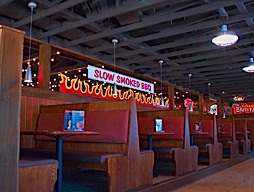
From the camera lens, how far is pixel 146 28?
6566mm

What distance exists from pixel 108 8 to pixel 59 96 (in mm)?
2041

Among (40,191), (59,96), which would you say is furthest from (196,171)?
(40,191)

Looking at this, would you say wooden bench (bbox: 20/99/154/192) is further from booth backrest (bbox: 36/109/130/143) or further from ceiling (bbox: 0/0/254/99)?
ceiling (bbox: 0/0/254/99)

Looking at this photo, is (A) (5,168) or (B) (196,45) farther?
(B) (196,45)

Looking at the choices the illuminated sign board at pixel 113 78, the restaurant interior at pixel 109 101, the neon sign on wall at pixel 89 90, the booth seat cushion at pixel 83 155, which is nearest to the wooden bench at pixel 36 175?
the restaurant interior at pixel 109 101

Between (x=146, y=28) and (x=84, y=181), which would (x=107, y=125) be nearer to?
(x=84, y=181)

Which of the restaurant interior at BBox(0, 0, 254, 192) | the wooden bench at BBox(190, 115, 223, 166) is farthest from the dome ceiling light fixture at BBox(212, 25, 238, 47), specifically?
the wooden bench at BBox(190, 115, 223, 166)

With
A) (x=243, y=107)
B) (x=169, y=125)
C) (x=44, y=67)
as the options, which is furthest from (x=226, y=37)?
(x=243, y=107)

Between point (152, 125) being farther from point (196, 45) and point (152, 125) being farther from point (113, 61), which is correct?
point (113, 61)

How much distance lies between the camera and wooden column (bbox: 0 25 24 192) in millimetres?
1979

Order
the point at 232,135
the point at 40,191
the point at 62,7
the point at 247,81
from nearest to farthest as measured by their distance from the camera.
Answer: the point at 40,191
the point at 62,7
the point at 232,135
the point at 247,81

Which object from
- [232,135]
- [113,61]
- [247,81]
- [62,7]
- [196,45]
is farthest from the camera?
[247,81]

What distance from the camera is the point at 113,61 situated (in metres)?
8.56

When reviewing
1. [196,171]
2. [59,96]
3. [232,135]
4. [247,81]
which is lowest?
[196,171]
